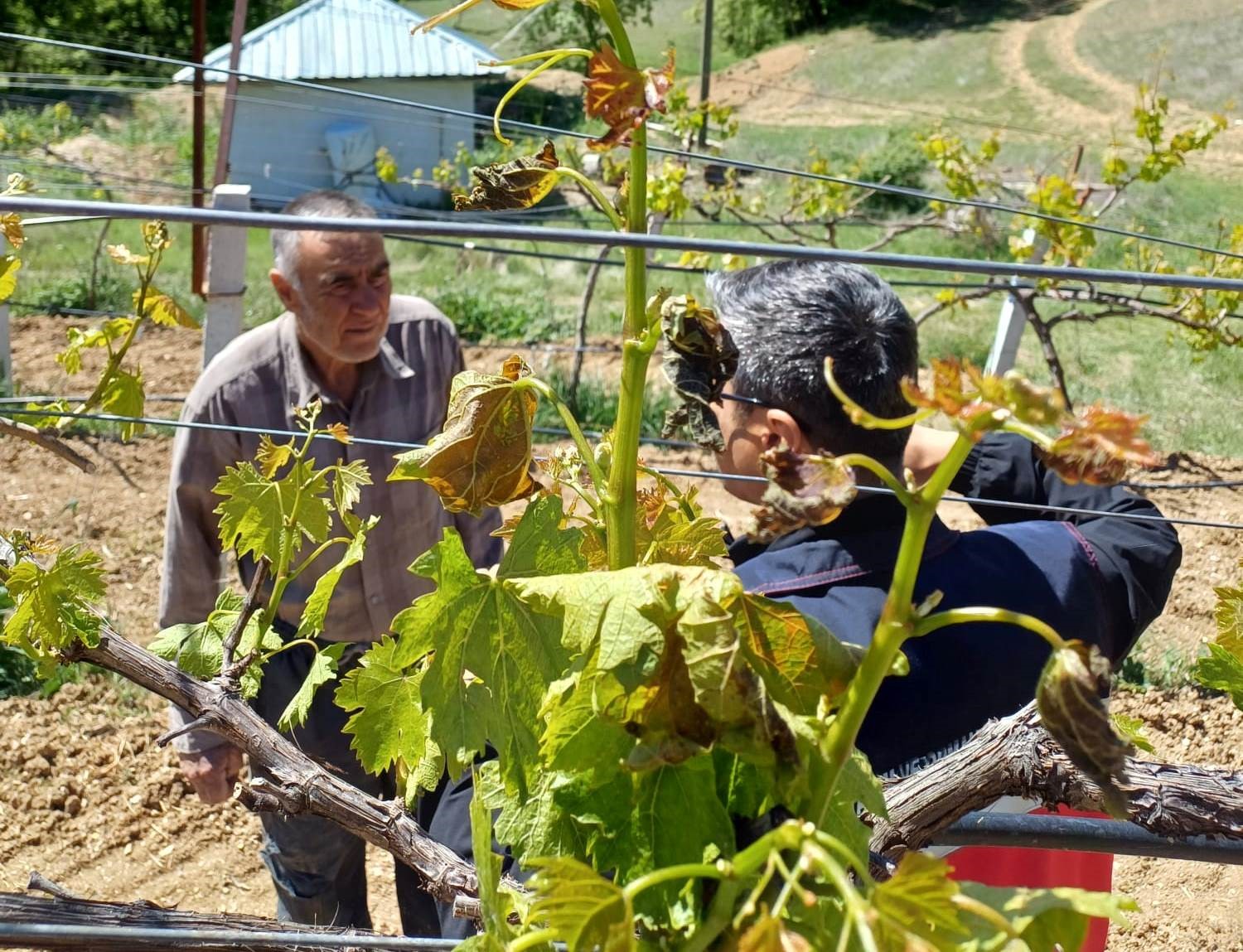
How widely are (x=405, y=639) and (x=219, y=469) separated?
2020 mm

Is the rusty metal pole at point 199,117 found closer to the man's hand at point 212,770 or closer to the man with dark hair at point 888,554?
the man's hand at point 212,770

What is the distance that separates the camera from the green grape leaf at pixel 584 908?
1.88 feet

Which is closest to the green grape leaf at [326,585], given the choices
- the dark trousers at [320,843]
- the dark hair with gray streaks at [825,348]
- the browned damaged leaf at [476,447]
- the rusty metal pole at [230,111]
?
the browned damaged leaf at [476,447]

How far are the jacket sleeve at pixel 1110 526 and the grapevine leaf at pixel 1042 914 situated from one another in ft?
3.46

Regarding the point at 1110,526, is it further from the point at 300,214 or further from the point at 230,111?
the point at 230,111

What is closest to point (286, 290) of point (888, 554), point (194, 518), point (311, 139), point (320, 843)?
point (194, 518)

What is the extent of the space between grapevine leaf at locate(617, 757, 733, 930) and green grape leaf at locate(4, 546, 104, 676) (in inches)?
25.3

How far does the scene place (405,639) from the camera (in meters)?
0.82

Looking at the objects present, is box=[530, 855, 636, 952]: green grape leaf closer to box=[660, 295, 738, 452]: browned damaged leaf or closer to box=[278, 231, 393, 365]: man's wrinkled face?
box=[660, 295, 738, 452]: browned damaged leaf

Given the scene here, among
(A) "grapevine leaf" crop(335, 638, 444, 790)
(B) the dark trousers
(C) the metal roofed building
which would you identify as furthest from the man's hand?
(C) the metal roofed building

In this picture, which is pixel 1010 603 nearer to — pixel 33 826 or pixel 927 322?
pixel 33 826

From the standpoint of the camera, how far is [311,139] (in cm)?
2016

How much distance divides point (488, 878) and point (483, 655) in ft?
0.45

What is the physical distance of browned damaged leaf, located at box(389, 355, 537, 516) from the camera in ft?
2.69
